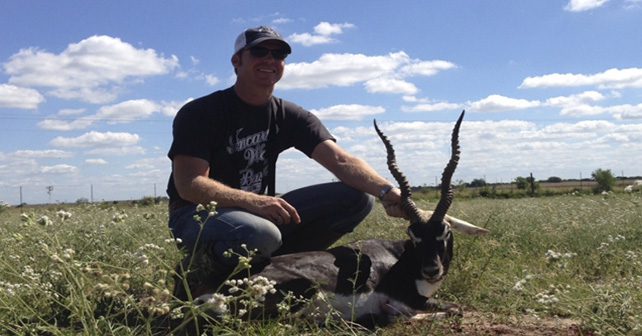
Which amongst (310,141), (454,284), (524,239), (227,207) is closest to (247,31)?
(310,141)

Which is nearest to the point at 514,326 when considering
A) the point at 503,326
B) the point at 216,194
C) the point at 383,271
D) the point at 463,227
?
the point at 503,326

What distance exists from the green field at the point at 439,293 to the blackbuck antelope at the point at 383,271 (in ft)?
1.14

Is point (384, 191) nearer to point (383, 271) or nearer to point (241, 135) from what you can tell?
point (383, 271)

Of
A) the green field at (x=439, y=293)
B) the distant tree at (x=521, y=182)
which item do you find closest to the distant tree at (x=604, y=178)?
the distant tree at (x=521, y=182)

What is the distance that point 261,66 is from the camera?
221 inches

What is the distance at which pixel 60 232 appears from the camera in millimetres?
7246

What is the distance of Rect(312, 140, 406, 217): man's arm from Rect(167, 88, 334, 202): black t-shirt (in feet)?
0.40

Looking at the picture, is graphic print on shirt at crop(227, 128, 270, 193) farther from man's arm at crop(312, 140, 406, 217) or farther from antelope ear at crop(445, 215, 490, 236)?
antelope ear at crop(445, 215, 490, 236)

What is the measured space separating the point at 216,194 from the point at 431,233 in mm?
1748

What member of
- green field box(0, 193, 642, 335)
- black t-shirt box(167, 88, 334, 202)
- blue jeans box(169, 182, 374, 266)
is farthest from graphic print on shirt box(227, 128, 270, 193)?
green field box(0, 193, 642, 335)

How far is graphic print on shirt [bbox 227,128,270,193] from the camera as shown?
18.4 feet

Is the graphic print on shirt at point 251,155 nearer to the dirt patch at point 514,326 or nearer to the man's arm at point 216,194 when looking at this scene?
the man's arm at point 216,194

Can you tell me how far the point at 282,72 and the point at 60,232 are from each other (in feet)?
10.9

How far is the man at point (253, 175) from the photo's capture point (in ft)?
15.5
